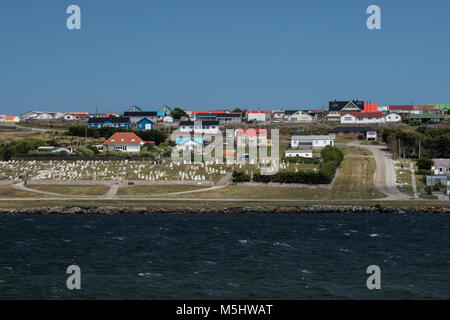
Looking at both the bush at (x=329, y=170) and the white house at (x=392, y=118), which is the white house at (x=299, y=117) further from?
the bush at (x=329, y=170)

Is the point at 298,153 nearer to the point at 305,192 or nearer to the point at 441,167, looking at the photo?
the point at 441,167

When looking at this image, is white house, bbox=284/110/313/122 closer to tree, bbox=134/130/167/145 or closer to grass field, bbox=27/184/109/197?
tree, bbox=134/130/167/145

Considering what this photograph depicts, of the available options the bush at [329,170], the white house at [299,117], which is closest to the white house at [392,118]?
the white house at [299,117]
